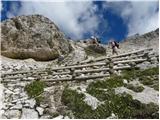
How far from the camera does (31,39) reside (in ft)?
113

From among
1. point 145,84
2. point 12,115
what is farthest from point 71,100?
point 145,84

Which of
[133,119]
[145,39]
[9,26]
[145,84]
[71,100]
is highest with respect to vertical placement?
[145,39]

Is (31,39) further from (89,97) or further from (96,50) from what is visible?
(89,97)

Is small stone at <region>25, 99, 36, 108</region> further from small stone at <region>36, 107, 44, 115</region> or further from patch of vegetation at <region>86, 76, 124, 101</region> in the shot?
patch of vegetation at <region>86, 76, 124, 101</region>

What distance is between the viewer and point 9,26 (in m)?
35.2

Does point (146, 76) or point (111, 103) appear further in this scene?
point (146, 76)

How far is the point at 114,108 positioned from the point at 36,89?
497 centimetres

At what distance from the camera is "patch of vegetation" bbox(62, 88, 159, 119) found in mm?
14648

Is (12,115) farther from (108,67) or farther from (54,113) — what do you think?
(108,67)

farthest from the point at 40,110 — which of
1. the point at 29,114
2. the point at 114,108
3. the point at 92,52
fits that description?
the point at 92,52

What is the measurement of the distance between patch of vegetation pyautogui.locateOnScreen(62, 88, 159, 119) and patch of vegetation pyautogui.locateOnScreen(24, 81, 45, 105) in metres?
1.38

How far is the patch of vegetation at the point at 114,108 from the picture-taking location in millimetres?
14648

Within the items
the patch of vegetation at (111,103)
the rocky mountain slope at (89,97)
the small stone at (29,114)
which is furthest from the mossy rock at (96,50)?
the small stone at (29,114)

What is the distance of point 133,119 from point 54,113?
3281mm
